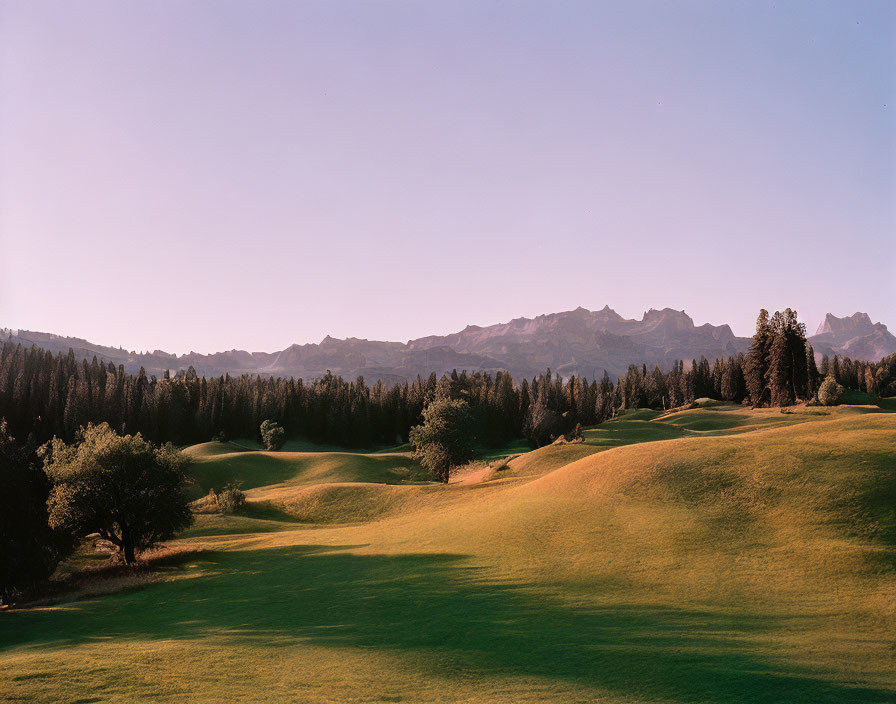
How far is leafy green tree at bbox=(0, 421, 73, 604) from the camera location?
123 feet

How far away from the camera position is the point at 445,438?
289 feet

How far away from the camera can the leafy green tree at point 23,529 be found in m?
37.5

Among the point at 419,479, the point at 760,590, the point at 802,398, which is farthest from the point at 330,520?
the point at 802,398

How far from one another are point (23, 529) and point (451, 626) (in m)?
34.8

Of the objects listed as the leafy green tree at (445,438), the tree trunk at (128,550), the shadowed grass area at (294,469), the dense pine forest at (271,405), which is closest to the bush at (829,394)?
the dense pine forest at (271,405)

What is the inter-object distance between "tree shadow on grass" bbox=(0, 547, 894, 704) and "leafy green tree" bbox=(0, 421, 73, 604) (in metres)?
8.50

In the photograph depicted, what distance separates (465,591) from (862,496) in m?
22.6

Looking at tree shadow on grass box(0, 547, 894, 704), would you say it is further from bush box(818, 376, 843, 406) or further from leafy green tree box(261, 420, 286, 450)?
leafy green tree box(261, 420, 286, 450)

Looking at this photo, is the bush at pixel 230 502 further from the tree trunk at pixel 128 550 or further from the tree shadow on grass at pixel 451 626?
the tree shadow on grass at pixel 451 626

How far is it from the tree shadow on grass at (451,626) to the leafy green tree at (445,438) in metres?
50.7

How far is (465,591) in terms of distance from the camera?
26953 millimetres

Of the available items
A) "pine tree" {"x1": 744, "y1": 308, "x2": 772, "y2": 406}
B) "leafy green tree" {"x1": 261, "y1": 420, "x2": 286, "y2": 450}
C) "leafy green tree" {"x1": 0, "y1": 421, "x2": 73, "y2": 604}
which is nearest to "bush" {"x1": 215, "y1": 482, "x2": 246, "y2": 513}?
"leafy green tree" {"x1": 0, "y1": 421, "x2": 73, "y2": 604}

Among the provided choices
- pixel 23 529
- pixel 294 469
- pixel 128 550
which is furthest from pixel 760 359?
pixel 23 529

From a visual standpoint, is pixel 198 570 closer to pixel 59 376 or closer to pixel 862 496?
pixel 862 496
